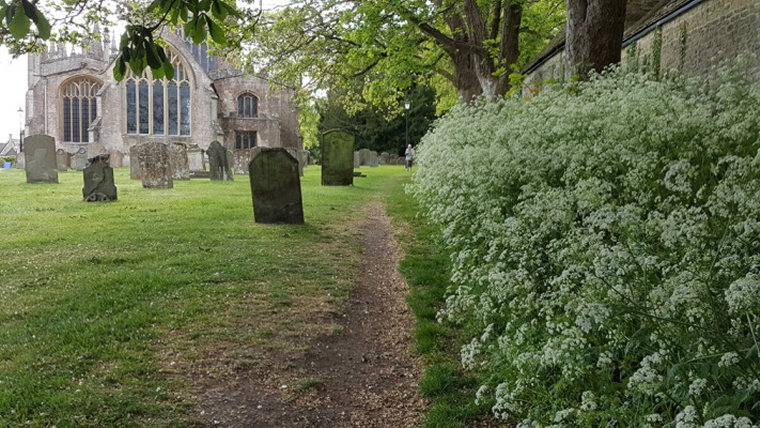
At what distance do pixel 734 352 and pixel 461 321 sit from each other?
2738mm

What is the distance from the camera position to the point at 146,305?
195 inches

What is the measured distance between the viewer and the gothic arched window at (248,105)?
4741cm

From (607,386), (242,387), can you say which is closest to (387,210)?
(242,387)

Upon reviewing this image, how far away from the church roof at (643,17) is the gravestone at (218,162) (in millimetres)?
10547

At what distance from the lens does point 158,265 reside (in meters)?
6.43

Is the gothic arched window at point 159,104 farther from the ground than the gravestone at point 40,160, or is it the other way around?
the gothic arched window at point 159,104

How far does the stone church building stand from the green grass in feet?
114

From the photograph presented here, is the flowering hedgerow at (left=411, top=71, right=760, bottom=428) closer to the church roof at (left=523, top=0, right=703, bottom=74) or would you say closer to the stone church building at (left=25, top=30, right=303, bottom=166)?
the church roof at (left=523, top=0, right=703, bottom=74)

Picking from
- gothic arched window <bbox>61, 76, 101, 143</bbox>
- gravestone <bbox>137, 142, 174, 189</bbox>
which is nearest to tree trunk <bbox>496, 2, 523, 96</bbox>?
gravestone <bbox>137, 142, 174, 189</bbox>

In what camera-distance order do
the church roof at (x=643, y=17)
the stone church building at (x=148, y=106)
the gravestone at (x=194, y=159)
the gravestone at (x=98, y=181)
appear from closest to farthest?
the church roof at (x=643, y=17) → the gravestone at (x=98, y=181) → the gravestone at (x=194, y=159) → the stone church building at (x=148, y=106)

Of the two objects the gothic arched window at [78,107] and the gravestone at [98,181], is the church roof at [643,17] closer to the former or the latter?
the gravestone at [98,181]

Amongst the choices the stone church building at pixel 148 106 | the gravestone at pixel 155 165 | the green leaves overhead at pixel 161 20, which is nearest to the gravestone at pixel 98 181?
the gravestone at pixel 155 165

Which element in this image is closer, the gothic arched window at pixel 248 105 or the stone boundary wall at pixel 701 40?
the stone boundary wall at pixel 701 40

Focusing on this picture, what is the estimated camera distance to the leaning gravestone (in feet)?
31.3
